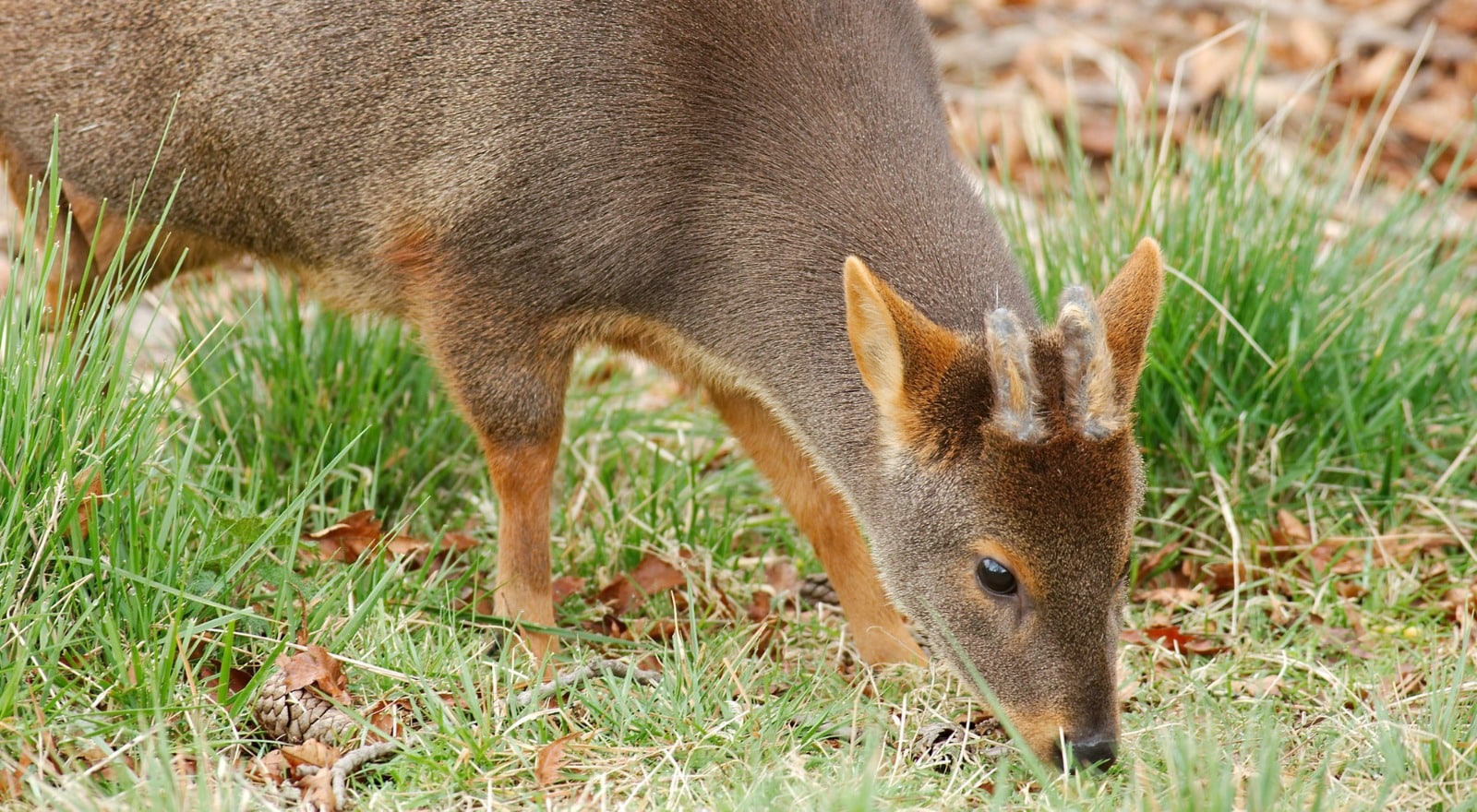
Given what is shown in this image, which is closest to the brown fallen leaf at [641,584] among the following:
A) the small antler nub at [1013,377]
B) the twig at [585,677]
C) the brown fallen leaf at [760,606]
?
the brown fallen leaf at [760,606]

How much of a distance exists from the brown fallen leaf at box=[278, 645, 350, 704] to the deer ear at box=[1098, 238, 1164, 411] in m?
2.03

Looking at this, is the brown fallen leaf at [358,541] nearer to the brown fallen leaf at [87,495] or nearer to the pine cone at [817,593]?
the brown fallen leaf at [87,495]

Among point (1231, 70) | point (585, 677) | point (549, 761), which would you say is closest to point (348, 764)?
point (549, 761)

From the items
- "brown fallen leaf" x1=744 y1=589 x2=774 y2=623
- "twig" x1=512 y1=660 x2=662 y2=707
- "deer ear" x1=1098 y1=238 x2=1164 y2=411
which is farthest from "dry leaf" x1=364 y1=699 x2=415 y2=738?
"deer ear" x1=1098 y1=238 x2=1164 y2=411

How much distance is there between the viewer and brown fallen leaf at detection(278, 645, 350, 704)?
3820 mm

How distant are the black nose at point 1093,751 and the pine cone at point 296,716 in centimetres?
171

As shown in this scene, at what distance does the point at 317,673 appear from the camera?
3.84 meters

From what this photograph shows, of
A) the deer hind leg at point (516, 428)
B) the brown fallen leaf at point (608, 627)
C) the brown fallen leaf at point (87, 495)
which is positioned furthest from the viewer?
the brown fallen leaf at point (608, 627)

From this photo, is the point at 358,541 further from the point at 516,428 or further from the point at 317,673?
the point at 317,673

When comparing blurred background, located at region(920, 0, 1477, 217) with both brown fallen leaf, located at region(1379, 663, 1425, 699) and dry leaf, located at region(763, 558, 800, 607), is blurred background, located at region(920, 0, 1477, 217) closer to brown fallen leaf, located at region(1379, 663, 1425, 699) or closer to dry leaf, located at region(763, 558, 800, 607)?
dry leaf, located at region(763, 558, 800, 607)

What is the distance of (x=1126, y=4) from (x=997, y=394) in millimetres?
5873

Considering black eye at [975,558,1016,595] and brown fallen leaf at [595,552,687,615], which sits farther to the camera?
brown fallen leaf at [595,552,687,615]

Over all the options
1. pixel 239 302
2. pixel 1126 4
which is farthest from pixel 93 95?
pixel 1126 4

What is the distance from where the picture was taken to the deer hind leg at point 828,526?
490 cm
